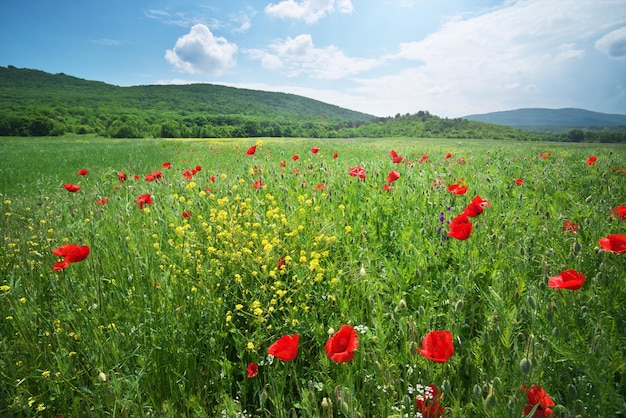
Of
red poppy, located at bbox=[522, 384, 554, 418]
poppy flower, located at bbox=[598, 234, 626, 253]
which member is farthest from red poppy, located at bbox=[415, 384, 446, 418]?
poppy flower, located at bbox=[598, 234, 626, 253]

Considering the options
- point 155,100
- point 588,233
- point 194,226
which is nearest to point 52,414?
point 194,226

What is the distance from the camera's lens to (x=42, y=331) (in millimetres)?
1978

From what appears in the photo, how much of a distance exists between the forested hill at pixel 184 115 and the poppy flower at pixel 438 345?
35849 mm

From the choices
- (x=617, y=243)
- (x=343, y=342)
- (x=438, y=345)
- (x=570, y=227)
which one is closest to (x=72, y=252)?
(x=343, y=342)

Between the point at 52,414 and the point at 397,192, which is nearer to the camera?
the point at 52,414

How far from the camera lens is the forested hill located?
191 feet

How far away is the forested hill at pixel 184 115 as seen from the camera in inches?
2297

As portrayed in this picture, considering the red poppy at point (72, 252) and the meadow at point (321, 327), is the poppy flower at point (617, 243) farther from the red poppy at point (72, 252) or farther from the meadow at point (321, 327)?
the red poppy at point (72, 252)

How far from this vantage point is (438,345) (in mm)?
1136

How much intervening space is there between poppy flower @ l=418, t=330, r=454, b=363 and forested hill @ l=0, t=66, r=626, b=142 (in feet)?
118

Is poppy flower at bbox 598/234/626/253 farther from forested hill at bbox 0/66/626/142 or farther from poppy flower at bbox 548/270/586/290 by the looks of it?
forested hill at bbox 0/66/626/142

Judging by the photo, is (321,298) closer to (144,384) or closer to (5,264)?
(144,384)

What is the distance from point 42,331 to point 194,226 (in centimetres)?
146

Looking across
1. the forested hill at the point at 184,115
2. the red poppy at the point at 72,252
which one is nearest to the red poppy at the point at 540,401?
the red poppy at the point at 72,252
